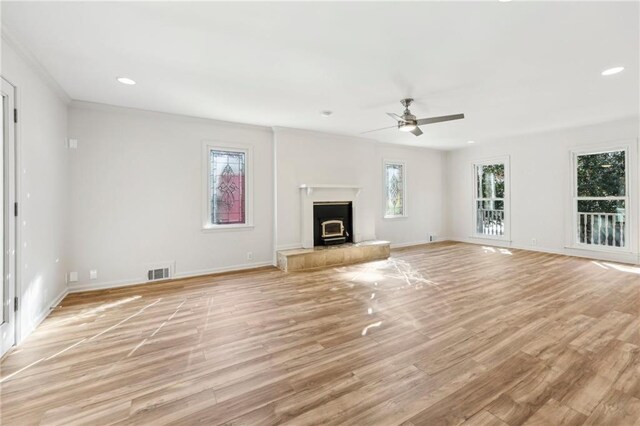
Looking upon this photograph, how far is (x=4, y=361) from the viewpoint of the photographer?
230cm

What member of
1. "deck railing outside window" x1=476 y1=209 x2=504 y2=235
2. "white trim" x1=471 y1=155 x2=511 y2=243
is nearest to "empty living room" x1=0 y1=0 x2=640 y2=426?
"white trim" x1=471 y1=155 x2=511 y2=243

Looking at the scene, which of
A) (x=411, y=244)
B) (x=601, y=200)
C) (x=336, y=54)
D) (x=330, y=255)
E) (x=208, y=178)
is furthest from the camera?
(x=411, y=244)

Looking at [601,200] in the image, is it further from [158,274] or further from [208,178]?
[158,274]

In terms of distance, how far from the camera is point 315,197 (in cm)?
588

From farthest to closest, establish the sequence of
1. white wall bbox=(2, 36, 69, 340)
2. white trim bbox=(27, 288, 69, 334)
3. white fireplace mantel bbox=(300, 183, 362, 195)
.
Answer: white fireplace mantel bbox=(300, 183, 362, 195), white trim bbox=(27, 288, 69, 334), white wall bbox=(2, 36, 69, 340)

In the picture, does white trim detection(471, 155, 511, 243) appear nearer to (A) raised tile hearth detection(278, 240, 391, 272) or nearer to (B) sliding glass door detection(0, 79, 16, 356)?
(A) raised tile hearth detection(278, 240, 391, 272)

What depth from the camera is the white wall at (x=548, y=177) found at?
17.7 ft

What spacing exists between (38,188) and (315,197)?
13.2 ft

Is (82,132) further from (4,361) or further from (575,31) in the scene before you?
(575,31)

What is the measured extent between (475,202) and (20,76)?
872 centimetres

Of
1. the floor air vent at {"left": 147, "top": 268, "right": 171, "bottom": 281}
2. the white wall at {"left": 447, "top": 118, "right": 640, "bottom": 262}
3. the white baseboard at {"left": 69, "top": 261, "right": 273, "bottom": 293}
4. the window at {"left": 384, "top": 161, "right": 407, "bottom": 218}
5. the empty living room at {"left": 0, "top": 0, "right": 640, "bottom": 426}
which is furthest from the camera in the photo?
the window at {"left": 384, "top": 161, "right": 407, "bottom": 218}

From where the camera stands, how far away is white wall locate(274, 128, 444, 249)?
5.62 m

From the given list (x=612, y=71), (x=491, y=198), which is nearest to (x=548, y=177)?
(x=491, y=198)

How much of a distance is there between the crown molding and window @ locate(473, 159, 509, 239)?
848 centimetres
